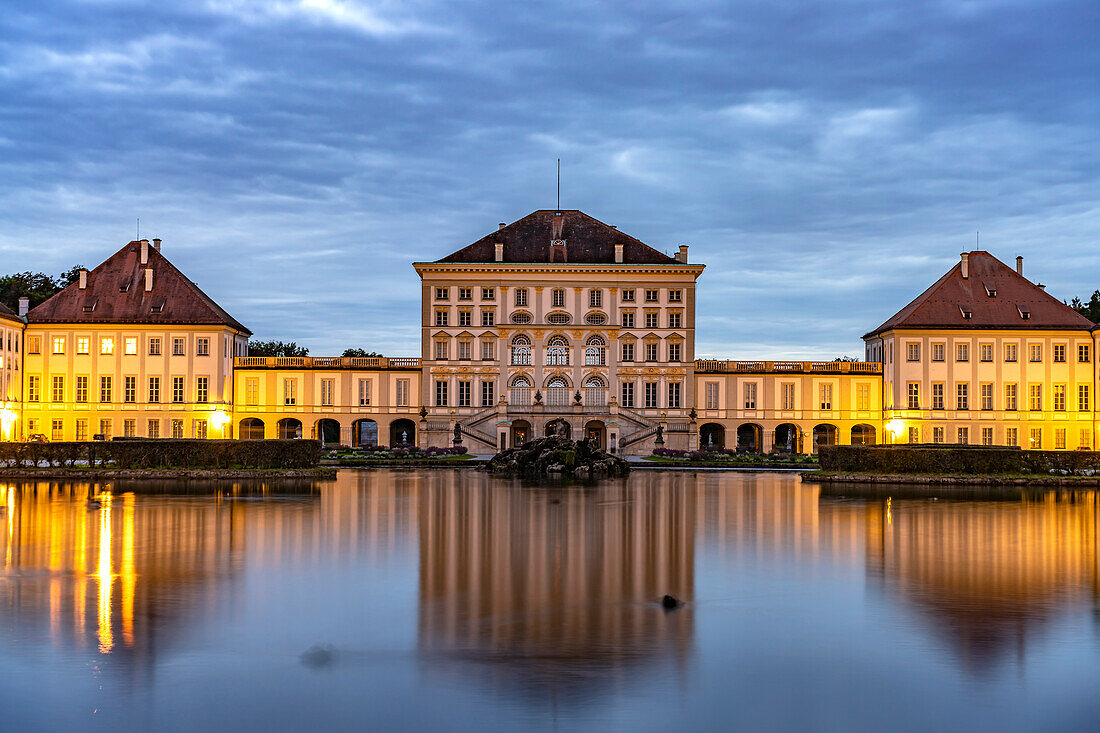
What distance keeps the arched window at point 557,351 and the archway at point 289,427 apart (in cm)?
1808

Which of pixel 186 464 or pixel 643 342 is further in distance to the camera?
pixel 643 342

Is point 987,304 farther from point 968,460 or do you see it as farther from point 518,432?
point 518,432

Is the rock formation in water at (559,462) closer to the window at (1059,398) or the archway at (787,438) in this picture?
the archway at (787,438)

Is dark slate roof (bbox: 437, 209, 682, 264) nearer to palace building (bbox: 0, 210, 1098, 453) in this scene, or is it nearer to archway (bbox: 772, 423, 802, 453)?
palace building (bbox: 0, 210, 1098, 453)

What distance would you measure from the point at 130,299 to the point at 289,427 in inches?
582

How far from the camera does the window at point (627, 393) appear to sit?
70.5 m

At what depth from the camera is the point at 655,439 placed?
65062mm

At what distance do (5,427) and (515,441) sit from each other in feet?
96.8

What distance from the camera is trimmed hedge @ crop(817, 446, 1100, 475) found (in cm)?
4325

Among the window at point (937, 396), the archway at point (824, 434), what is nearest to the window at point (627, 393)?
the archway at point (824, 434)

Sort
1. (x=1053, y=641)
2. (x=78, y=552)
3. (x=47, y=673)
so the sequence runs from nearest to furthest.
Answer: (x=47, y=673) < (x=1053, y=641) < (x=78, y=552)

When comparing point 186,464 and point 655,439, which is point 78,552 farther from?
point 655,439

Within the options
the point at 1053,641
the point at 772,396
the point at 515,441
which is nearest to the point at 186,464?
the point at 515,441

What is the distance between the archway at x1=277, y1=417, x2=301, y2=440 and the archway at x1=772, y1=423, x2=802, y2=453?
33.2 m
